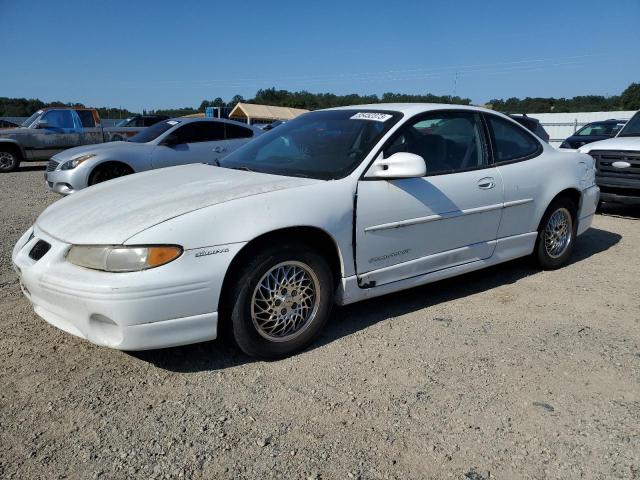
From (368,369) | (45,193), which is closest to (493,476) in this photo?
(368,369)

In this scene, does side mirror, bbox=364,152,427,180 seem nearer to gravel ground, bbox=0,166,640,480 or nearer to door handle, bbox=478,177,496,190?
door handle, bbox=478,177,496,190

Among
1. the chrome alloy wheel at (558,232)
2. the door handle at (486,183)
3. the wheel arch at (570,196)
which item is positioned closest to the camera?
the door handle at (486,183)

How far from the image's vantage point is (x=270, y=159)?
12.9 ft

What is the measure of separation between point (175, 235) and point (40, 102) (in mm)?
57407

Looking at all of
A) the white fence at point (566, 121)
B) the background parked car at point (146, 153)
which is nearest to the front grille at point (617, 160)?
the background parked car at point (146, 153)

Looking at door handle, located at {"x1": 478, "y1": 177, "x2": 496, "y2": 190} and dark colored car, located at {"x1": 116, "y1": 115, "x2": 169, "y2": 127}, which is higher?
door handle, located at {"x1": 478, "y1": 177, "x2": 496, "y2": 190}

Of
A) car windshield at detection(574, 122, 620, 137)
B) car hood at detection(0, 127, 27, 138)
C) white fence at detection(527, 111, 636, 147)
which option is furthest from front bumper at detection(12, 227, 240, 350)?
white fence at detection(527, 111, 636, 147)

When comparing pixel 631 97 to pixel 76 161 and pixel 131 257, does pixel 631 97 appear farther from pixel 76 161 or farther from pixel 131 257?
pixel 131 257

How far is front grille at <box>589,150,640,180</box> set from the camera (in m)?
7.14

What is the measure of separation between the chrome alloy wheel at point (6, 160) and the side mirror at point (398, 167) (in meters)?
14.1

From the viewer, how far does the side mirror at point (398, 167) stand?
3.34 meters

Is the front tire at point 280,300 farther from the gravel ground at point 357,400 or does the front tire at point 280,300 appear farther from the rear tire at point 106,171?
the rear tire at point 106,171

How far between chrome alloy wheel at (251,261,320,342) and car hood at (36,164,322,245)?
50 cm

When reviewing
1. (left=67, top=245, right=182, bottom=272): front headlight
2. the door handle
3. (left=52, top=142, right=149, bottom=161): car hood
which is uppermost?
the door handle
